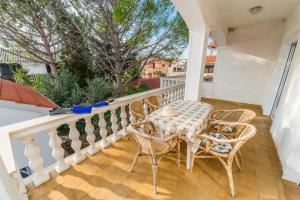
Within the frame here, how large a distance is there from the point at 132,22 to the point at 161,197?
4169mm

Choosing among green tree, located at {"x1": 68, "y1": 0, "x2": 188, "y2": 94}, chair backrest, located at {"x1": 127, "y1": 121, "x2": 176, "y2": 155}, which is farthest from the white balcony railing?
green tree, located at {"x1": 68, "y1": 0, "x2": 188, "y2": 94}

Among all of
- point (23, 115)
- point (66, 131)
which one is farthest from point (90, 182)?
point (66, 131)

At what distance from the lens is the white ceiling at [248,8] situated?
2.82 meters

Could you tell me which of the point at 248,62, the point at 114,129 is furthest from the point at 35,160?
the point at 248,62

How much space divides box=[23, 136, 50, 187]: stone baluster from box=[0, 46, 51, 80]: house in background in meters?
5.34

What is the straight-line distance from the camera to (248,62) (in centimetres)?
462

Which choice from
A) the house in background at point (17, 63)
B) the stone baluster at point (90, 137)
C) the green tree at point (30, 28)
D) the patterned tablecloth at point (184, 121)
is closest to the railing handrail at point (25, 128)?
the stone baluster at point (90, 137)

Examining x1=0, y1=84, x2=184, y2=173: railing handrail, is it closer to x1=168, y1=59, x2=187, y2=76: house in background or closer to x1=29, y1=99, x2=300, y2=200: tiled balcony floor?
x1=29, y1=99, x2=300, y2=200: tiled balcony floor

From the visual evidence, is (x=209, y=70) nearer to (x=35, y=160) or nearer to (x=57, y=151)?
(x=57, y=151)

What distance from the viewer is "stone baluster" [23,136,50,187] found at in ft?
4.58

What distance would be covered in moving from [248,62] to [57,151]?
213 inches

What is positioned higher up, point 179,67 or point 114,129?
point 179,67

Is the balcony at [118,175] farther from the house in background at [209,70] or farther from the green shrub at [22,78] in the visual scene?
the green shrub at [22,78]

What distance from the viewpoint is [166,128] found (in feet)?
5.40
